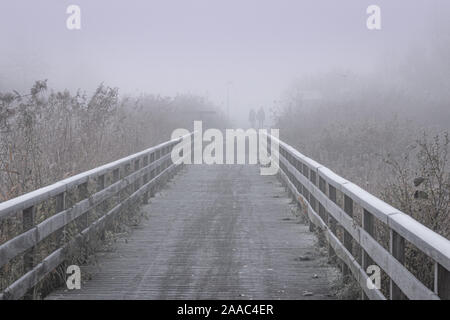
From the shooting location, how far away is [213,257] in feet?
28.2

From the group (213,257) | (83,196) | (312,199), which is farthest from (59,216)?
(312,199)

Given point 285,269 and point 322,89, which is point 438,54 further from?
point 285,269

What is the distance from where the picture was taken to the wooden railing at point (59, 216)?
18.1 feet

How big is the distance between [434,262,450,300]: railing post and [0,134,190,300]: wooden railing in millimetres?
3128

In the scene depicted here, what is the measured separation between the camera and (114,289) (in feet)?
23.0

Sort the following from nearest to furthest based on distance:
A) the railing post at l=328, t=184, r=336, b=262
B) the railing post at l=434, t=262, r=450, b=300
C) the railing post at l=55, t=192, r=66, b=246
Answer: the railing post at l=434, t=262, r=450, b=300
the railing post at l=55, t=192, r=66, b=246
the railing post at l=328, t=184, r=336, b=262

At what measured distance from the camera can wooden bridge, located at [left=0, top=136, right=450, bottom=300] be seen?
5.23m

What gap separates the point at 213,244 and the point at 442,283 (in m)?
5.83
